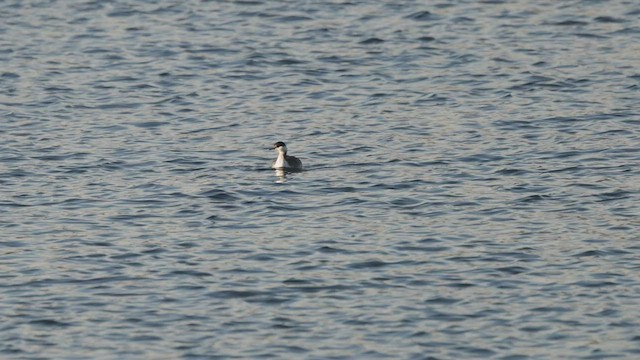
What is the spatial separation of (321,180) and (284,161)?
733mm

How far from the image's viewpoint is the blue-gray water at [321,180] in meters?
18.4

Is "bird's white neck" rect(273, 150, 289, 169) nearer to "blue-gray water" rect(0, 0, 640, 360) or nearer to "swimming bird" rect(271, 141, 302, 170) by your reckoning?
"swimming bird" rect(271, 141, 302, 170)

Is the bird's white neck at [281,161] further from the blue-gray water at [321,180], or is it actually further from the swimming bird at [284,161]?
the blue-gray water at [321,180]

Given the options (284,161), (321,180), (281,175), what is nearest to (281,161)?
(284,161)

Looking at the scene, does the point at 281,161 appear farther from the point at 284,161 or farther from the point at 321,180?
the point at 321,180

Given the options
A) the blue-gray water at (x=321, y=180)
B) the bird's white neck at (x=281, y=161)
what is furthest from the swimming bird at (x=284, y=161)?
the blue-gray water at (x=321, y=180)

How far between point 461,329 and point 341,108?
43.4 ft

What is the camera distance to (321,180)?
2580 cm

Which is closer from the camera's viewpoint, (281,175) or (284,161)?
(284,161)

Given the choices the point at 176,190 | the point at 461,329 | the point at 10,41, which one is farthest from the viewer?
the point at 10,41

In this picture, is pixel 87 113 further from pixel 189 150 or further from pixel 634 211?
pixel 634 211

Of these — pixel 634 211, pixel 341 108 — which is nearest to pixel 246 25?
pixel 341 108

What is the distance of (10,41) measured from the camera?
121 ft

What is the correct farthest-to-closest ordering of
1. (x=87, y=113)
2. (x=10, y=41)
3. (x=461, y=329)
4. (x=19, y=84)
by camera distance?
(x=10, y=41) → (x=19, y=84) → (x=87, y=113) → (x=461, y=329)
